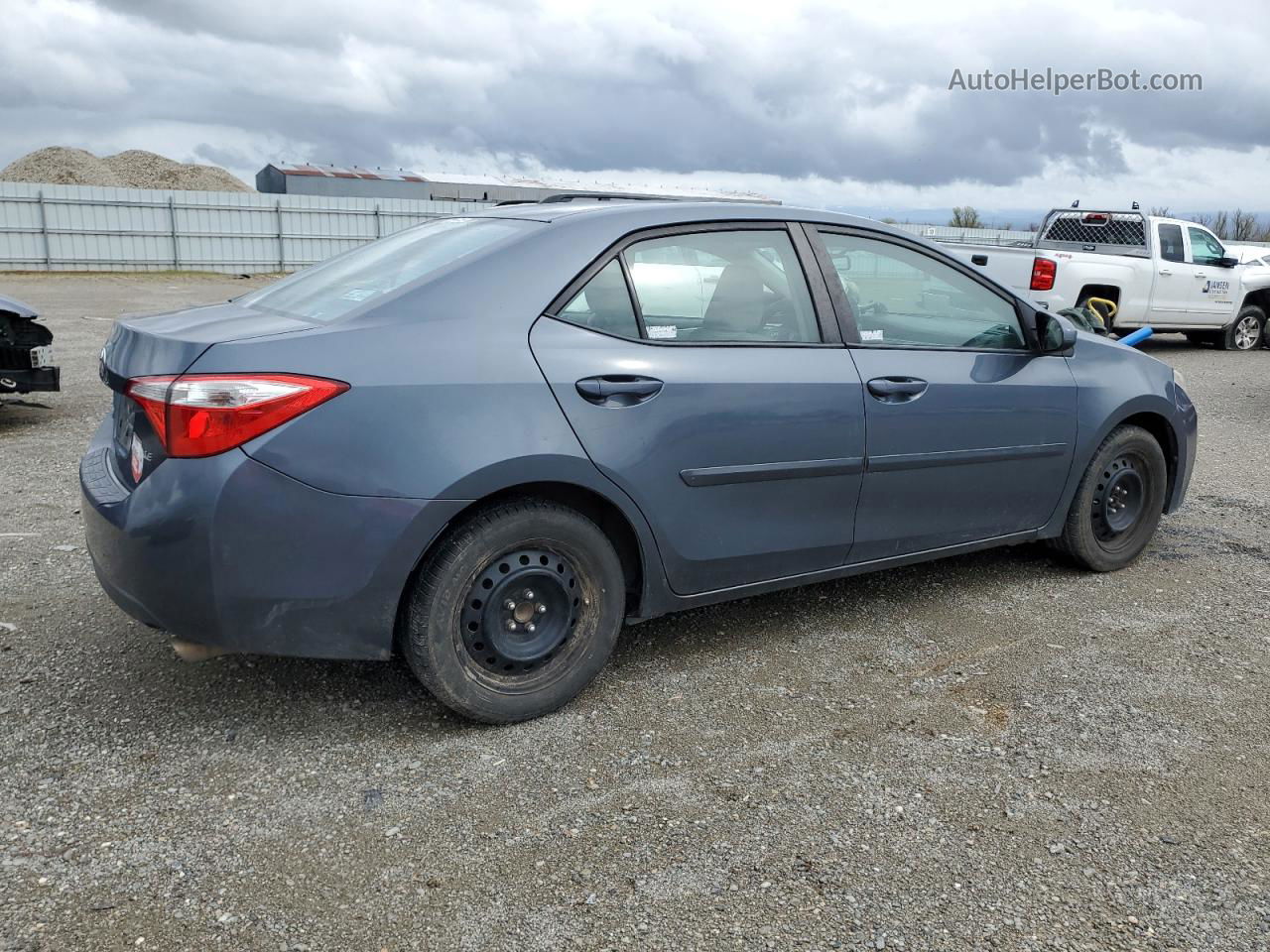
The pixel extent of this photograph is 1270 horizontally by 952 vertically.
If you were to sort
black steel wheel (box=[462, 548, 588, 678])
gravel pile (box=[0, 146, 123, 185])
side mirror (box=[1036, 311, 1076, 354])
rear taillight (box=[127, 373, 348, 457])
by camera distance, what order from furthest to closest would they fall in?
gravel pile (box=[0, 146, 123, 185])
side mirror (box=[1036, 311, 1076, 354])
black steel wheel (box=[462, 548, 588, 678])
rear taillight (box=[127, 373, 348, 457])

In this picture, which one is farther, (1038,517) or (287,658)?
(1038,517)

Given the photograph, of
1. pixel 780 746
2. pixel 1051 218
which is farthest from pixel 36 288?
pixel 780 746

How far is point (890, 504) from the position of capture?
13.3ft

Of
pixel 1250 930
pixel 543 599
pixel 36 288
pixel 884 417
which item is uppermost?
pixel 36 288

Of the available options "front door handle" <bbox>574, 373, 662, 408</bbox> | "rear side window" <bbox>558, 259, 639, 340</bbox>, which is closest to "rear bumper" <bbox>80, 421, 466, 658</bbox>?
"front door handle" <bbox>574, 373, 662, 408</bbox>

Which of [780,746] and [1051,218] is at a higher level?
[1051,218]

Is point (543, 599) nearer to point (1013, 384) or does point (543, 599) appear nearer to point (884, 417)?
point (884, 417)

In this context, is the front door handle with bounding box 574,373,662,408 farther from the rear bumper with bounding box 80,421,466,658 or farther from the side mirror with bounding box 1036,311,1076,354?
the side mirror with bounding box 1036,311,1076,354

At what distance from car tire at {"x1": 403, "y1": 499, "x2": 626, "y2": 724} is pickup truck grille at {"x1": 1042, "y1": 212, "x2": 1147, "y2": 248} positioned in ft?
42.1

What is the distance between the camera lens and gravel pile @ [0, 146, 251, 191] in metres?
47.8

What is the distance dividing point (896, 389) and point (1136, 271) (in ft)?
37.7

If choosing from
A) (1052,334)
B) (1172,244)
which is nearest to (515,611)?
(1052,334)

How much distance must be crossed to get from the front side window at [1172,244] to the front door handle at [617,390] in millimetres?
13035

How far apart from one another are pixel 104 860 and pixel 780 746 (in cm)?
185
